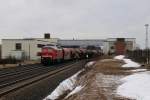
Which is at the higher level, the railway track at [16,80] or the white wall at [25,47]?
the white wall at [25,47]

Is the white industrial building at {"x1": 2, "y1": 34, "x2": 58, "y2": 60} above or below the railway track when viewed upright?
above

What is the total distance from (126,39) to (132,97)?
140 metres

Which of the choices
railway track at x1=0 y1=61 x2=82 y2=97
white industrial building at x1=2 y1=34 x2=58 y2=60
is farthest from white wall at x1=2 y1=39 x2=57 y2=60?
railway track at x1=0 y1=61 x2=82 y2=97

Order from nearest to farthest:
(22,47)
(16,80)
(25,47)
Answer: (16,80) → (22,47) → (25,47)

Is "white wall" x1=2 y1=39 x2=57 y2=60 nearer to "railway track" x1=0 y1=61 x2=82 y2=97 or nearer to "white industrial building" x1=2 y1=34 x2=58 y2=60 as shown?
"white industrial building" x1=2 y1=34 x2=58 y2=60

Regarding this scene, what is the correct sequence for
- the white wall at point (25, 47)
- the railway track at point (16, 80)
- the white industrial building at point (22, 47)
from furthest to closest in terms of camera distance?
1. the white wall at point (25, 47)
2. the white industrial building at point (22, 47)
3. the railway track at point (16, 80)

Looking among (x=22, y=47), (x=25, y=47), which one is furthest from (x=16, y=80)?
(x=25, y=47)

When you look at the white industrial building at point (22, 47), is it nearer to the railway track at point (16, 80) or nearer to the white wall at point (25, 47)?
the white wall at point (25, 47)

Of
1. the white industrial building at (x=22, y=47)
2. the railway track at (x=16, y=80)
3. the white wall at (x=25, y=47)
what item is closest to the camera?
the railway track at (x=16, y=80)

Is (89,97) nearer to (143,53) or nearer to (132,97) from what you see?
(132,97)

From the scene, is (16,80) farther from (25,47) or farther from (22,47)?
(25,47)

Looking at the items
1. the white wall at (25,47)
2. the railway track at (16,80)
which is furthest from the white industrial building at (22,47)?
the railway track at (16,80)

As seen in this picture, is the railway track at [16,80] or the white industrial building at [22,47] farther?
the white industrial building at [22,47]

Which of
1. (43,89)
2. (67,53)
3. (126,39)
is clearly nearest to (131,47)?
(126,39)
